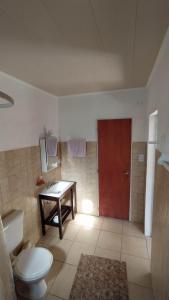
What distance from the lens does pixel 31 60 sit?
1.48m

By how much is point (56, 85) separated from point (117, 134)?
4.31 ft

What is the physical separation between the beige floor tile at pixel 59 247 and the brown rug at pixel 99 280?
28 cm

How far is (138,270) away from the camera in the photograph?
189 centimetres

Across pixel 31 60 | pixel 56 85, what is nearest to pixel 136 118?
pixel 56 85

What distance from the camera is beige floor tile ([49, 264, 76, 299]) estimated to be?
5.40ft

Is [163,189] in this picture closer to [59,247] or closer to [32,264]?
[32,264]

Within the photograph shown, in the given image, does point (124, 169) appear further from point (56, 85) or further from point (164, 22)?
point (164, 22)

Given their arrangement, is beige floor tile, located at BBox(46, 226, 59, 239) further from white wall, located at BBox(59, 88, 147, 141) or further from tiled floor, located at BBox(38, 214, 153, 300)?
white wall, located at BBox(59, 88, 147, 141)

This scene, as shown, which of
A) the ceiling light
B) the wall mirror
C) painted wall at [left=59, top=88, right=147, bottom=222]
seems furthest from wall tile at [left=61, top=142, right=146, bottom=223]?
the ceiling light

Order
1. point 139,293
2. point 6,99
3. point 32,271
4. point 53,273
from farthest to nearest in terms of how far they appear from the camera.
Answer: point 53,273, point 139,293, point 32,271, point 6,99

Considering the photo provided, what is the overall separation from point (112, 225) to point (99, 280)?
3.53 feet

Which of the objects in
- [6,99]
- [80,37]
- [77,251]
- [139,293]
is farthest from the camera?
[77,251]

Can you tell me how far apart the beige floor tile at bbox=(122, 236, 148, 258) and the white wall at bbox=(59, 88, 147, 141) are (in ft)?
5.42

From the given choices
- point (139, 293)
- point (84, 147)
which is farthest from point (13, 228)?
point (84, 147)
